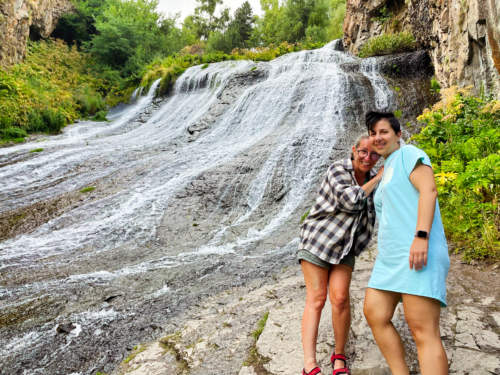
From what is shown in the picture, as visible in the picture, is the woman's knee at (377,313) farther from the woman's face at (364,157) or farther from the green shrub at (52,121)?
the green shrub at (52,121)

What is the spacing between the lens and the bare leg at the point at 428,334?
1.53m

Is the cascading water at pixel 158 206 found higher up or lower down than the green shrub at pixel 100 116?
lower down

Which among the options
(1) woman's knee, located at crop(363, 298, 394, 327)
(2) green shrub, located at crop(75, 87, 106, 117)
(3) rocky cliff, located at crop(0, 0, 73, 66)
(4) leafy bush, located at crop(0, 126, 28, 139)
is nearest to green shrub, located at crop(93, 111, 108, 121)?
(2) green shrub, located at crop(75, 87, 106, 117)

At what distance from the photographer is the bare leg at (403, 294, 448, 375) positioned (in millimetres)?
1528

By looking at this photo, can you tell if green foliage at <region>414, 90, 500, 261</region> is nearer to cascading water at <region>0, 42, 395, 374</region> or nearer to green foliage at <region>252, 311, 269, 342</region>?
cascading water at <region>0, 42, 395, 374</region>

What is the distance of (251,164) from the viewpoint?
7742 mm

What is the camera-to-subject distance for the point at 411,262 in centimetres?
157

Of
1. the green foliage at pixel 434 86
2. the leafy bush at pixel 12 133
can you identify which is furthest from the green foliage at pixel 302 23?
the leafy bush at pixel 12 133

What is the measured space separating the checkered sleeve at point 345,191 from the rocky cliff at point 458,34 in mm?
5585

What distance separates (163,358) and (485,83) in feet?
25.2

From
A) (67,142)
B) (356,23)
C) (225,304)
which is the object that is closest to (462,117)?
(225,304)

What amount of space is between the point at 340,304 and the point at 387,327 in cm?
37

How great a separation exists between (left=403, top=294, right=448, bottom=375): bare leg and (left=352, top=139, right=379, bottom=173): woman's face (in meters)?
0.85

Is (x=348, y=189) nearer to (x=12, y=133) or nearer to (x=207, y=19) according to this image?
(x=12, y=133)
